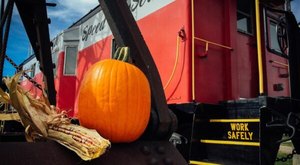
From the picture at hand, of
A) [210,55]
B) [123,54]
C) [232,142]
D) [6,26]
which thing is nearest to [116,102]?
[123,54]

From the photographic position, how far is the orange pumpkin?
1089 mm

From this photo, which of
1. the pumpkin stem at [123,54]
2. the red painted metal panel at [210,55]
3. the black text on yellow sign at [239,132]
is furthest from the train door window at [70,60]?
the pumpkin stem at [123,54]

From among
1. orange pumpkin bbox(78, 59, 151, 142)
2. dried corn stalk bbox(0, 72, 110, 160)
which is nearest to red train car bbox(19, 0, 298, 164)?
orange pumpkin bbox(78, 59, 151, 142)

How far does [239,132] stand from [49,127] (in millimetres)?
2142

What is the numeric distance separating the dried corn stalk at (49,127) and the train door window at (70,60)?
585cm

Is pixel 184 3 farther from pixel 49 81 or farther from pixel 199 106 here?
pixel 49 81

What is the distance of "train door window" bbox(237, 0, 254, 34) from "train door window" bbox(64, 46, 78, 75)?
152 inches

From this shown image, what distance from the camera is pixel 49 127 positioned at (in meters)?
0.95

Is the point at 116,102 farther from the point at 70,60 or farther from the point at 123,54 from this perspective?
the point at 70,60

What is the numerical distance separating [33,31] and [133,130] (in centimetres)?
231

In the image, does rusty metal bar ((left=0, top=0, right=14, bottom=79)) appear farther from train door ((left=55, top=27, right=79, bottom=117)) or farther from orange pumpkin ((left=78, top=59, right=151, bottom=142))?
train door ((left=55, top=27, right=79, bottom=117))

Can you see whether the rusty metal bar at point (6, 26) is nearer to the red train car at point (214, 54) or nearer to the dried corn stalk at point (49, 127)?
the dried corn stalk at point (49, 127)

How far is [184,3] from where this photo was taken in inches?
141

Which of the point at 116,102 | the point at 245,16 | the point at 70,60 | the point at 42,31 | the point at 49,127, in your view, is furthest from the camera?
the point at 70,60
